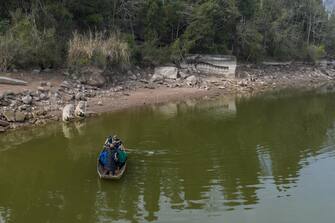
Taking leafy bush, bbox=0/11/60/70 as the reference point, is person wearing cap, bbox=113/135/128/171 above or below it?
below

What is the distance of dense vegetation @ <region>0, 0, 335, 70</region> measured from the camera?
29.4m

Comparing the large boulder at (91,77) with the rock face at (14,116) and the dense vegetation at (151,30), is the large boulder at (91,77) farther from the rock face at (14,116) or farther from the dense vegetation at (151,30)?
the rock face at (14,116)

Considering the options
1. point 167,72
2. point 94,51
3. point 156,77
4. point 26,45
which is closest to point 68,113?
point 26,45

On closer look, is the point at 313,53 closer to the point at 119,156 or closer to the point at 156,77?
the point at 156,77

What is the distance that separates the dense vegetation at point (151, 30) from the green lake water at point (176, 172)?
850cm

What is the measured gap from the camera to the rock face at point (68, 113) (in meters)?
22.1

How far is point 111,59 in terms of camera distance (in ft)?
102

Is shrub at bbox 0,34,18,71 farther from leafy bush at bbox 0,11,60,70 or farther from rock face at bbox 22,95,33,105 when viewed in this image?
rock face at bbox 22,95,33,105

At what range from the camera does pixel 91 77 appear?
95.9ft

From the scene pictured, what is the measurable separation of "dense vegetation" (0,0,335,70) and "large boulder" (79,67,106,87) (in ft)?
1.99

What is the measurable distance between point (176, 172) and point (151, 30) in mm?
26112

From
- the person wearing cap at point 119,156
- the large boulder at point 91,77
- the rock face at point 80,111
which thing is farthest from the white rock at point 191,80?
the person wearing cap at point 119,156

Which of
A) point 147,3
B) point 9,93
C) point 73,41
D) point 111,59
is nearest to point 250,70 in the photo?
point 147,3

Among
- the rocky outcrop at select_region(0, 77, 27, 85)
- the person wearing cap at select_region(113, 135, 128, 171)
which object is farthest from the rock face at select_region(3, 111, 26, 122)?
the person wearing cap at select_region(113, 135, 128, 171)
